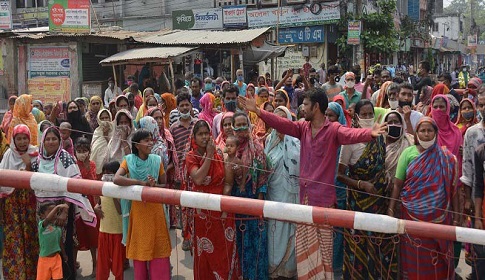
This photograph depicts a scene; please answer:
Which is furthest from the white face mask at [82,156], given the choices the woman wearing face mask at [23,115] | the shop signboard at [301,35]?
the shop signboard at [301,35]

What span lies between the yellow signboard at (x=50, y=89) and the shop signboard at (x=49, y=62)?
0.16 metres

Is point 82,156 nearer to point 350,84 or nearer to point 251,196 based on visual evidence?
point 251,196

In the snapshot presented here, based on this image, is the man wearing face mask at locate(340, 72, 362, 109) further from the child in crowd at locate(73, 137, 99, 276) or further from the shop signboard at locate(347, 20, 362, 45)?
the shop signboard at locate(347, 20, 362, 45)

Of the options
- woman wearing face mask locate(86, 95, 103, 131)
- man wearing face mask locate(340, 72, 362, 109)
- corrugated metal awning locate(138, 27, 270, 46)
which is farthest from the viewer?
corrugated metal awning locate(138, 27, 270, 46)

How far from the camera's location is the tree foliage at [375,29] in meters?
20.8

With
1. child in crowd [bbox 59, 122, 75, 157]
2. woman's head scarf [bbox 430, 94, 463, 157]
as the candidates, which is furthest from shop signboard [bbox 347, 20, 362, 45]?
child in crowd [bbox 59, 122, 75, 157]

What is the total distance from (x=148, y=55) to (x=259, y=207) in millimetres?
12189

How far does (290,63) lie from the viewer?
22562 millimetres

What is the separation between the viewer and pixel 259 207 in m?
3.26

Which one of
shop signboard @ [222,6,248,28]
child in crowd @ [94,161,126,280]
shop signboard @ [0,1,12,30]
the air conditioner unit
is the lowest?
child in crowd @ [94,161,126,280]

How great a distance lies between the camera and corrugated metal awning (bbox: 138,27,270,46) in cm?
1557

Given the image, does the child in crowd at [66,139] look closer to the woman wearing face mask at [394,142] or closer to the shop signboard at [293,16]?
the woman wearing face mask at [394,142]


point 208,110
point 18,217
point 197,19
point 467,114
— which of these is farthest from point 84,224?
point 197,19

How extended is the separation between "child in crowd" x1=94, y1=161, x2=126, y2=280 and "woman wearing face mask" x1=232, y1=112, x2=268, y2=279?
103cm
